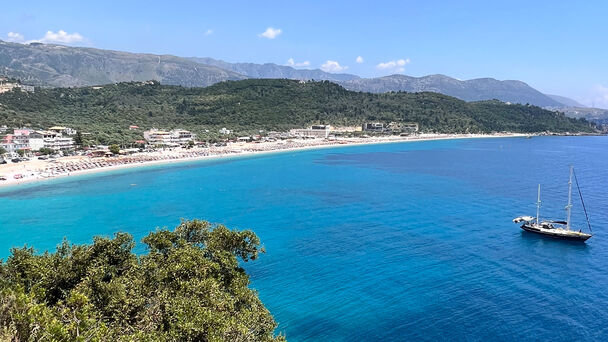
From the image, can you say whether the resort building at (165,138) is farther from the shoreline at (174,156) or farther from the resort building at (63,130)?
the resort building at (63,130)

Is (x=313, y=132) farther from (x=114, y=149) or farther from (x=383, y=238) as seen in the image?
(x=383, y=238)

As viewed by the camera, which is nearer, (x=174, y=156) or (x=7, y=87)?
(x=174, y=156)

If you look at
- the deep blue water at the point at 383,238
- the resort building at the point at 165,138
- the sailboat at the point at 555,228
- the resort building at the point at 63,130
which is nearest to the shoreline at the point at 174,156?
the deep blue water at the point at 383,238

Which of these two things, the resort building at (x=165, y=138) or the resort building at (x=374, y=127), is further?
the resort building at (x=374, y=127)

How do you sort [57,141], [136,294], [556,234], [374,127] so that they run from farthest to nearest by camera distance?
[374,127]
[57,141]
[556,234]
[136,294]

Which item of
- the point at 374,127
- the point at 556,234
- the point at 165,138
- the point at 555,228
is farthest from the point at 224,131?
the point at 556,234

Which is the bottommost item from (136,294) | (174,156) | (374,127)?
(136,294)

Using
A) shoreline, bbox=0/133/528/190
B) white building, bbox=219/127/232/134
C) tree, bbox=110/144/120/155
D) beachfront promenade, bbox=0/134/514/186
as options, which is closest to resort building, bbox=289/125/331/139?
shoreline, bbox=0/133/528/190
